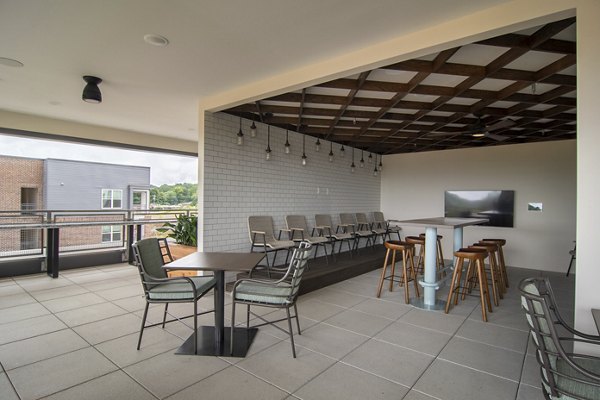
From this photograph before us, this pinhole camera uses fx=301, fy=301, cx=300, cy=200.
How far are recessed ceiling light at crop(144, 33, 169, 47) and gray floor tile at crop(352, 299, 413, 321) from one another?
3359 millimetres

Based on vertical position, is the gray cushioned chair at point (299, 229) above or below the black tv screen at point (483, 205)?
below

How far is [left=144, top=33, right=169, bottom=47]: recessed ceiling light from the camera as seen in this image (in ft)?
8.23

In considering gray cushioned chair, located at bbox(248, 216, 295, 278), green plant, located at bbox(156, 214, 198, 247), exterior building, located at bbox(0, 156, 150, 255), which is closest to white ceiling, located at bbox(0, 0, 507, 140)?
gray cushioned chair, located at bbox(248, 216, 295, 278)

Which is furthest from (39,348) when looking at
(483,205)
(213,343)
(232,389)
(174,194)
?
(483,205)

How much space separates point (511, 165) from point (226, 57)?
6007 mm

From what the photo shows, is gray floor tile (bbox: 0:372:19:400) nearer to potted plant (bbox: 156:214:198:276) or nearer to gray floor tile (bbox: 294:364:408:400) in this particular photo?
gray floor tile (bbox: 294:364:408:400)

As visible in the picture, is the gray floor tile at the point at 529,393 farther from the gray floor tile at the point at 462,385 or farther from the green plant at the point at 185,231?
the green plant at the point at 185,231

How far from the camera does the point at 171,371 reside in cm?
219

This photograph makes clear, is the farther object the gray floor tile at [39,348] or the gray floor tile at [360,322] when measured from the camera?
the gray floor tile at [360,322]

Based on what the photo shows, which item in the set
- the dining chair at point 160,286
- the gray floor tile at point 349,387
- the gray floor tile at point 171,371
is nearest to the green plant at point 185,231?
the dining chair at point 160,286

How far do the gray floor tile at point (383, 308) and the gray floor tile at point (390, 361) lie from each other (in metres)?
0.75

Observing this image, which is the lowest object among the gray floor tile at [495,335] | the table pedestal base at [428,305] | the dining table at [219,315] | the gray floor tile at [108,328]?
the gray floor tile at [495,335]

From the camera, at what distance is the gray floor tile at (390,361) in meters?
2.19

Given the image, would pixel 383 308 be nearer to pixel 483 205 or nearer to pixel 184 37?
pixel 184 37
